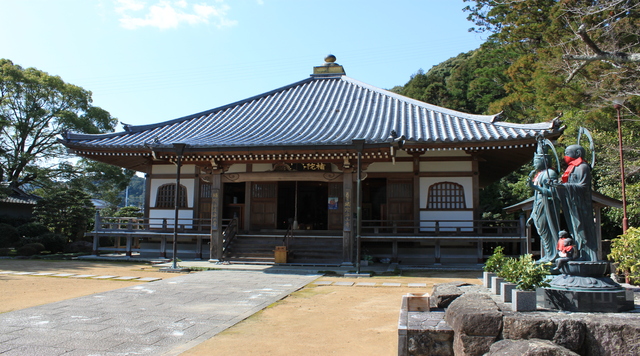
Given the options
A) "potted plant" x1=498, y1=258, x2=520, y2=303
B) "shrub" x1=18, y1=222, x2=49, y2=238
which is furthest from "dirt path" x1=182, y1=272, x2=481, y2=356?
"shrub" x1=18, y1=222, x2=49, y2=238

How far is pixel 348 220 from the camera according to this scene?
13.0 m

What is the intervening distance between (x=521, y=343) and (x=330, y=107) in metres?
15.0

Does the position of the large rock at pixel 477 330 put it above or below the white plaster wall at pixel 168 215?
below

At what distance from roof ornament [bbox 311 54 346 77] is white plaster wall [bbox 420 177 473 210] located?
364 inches

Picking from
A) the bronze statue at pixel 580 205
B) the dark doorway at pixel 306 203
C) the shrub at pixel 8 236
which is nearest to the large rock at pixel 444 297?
the bronze statue at pixel 580 205

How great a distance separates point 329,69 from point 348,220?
1131cm

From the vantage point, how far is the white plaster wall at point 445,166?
14.5 meters

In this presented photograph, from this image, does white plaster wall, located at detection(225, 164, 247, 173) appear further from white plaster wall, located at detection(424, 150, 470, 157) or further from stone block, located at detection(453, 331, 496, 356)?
stone block, located at detection(453, 331, 496, 356)

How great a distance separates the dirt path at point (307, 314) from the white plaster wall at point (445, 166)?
148 inches


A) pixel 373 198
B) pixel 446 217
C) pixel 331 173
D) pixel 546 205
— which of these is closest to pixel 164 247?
pixel 331 173

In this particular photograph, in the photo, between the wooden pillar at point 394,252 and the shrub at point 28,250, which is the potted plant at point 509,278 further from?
the shrub at point 28,250

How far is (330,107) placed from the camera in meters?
18.2

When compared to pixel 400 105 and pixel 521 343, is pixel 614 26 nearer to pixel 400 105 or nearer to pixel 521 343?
pixel 400 105

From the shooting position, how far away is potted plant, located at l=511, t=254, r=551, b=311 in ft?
15.0
